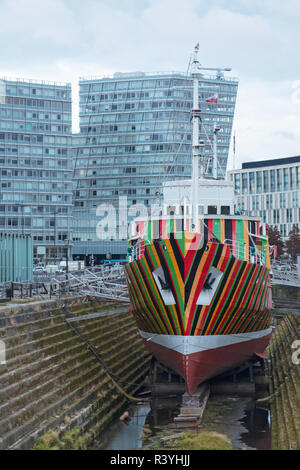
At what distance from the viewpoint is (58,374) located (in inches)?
754

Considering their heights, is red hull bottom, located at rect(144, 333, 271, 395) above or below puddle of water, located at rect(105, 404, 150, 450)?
above

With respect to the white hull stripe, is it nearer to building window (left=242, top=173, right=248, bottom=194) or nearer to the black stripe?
the black stripe

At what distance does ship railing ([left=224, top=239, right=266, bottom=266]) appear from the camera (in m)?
24.3

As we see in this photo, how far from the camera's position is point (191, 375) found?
22125 millimetres

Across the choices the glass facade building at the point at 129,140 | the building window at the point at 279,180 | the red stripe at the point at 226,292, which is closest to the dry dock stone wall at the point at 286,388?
the red stripe at the point at 226,292

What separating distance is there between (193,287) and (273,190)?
102m

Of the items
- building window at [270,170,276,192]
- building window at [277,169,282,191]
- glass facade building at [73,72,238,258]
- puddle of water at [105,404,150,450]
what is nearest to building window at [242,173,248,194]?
building window at [270,170,276,192]

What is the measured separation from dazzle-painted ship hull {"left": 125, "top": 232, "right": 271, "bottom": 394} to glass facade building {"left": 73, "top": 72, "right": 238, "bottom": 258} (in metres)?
75.2

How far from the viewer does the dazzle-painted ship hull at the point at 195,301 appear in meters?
21.8

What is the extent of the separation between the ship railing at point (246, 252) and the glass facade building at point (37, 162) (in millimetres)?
67247

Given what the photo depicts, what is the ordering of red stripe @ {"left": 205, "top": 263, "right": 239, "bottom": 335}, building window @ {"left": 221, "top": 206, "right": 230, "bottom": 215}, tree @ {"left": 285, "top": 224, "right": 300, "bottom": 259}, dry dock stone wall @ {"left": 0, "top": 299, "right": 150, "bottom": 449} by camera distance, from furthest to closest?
tree @ {"left": 285, "top": 224, "right": 300, "bottom": 259} → building window @ {"left": 221, "top": 206, "right": 230, "bottom": 215} → red stripe @ {"left": 205, "top": 263, "right": 239, "bottom": 335} → dry dock stone wall @ {"left": 0, "top": 299, "right": 150, "bottom": 449}

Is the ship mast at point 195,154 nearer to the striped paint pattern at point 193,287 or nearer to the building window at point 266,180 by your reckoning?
the striped paint pattern at point 193,287
